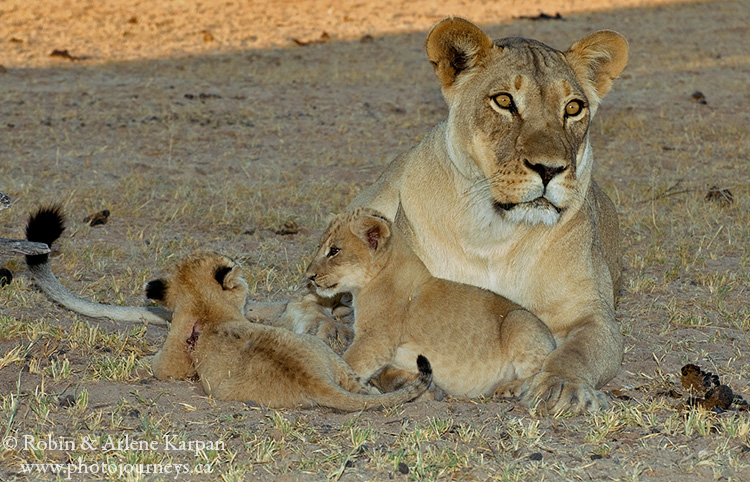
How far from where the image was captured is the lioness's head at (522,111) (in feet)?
13.2

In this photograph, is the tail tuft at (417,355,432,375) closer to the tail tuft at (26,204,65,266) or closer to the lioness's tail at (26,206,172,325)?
the lioness's tail at (26,206,172,325)

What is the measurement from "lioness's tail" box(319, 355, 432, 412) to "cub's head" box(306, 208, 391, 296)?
2.22 feet

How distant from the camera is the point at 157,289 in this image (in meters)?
4.11

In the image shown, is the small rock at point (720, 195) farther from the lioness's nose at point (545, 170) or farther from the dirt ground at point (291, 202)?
the lioness's nose at point (545, 170)

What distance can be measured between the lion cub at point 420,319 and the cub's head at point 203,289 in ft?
1.50

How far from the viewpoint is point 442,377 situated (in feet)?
13.4

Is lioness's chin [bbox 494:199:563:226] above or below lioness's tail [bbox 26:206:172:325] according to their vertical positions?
above

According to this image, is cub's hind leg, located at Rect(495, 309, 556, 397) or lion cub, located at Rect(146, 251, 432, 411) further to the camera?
cub's hind leg, located at Rect(495, 309, 556, 397)

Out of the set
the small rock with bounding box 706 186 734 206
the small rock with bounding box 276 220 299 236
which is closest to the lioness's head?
the small rock with bounding box 276 220 299 236

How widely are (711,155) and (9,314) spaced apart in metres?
6.73

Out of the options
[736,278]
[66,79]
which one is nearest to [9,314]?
[736,278]

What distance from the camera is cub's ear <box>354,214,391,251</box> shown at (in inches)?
169

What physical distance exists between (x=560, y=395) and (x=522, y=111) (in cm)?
121

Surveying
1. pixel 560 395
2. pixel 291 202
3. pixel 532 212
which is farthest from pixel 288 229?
pixel 560 395
